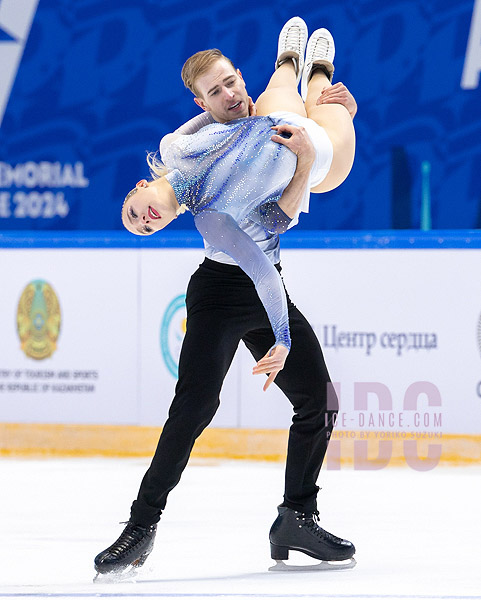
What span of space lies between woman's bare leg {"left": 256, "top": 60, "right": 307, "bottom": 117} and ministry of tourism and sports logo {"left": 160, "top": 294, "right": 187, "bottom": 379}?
229cm

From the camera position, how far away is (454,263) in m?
5.32

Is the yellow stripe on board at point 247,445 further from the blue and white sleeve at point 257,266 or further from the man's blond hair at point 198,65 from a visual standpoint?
the man's blond hair at point 198,65

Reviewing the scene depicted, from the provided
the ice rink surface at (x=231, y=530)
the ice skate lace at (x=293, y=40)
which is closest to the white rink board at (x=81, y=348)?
the ice rink surface at (x=231, y=530)

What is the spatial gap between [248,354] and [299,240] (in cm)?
63

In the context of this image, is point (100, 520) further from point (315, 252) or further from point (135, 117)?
point (135, 117)

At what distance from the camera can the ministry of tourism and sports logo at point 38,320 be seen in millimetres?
5625

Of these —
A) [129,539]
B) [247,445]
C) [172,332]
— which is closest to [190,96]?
[172,332]

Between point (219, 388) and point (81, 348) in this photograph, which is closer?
point (219, 388)

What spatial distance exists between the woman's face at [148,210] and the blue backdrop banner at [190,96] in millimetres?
3816

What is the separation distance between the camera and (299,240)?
5449 mm

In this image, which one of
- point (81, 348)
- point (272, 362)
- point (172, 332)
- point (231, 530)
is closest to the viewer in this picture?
point (272, 362)

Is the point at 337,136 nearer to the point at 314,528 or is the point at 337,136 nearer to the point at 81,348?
the point at 314,528

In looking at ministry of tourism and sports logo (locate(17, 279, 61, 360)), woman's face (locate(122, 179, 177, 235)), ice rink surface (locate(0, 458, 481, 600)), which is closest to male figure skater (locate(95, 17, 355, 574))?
ice rink surface (locate(0, 458, 481, 600))

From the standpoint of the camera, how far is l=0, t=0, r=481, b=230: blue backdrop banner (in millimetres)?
6527
